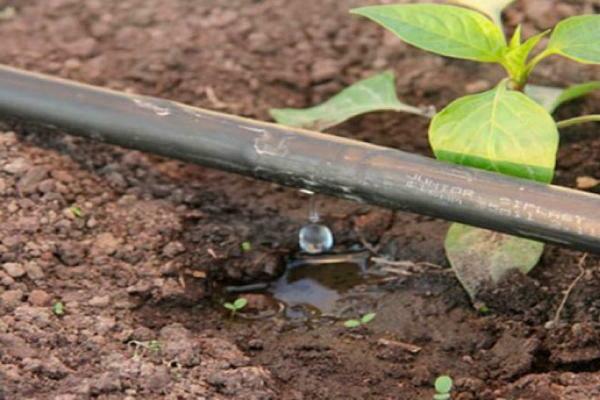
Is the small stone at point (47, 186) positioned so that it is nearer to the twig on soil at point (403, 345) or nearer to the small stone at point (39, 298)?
the small stone at point (39, 298)

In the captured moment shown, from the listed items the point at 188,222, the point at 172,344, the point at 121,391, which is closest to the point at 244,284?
the point at 188,222

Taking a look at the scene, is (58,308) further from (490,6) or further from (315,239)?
(490,6)

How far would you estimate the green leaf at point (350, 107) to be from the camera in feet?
7.09

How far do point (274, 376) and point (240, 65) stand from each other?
2.92 feet

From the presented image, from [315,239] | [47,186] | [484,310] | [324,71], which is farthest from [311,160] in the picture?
[324,71]

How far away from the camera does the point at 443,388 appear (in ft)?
5.82

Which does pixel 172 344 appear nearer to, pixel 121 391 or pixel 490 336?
pixel 121 391

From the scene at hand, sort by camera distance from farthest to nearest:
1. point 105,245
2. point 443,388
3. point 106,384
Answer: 1. point 105,245
2. point 443,388
3. point 106,384

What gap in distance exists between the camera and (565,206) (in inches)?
69.1

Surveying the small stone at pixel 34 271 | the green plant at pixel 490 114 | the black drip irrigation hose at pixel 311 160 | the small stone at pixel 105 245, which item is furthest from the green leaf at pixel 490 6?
the small stone at pixel 34 271

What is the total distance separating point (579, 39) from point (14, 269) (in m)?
0.95

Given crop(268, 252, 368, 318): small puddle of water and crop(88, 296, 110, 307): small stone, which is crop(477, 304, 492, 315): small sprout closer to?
crop(268, 252, 368, 318): small puddle of water

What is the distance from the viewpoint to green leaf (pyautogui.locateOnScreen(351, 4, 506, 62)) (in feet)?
6.28

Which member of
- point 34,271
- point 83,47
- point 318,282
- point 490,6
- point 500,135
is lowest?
point 318,282
